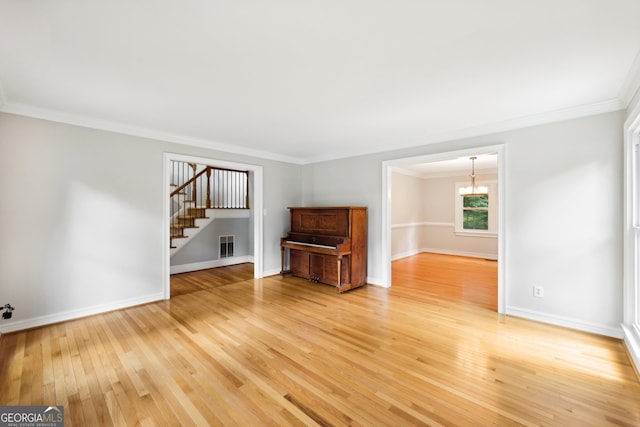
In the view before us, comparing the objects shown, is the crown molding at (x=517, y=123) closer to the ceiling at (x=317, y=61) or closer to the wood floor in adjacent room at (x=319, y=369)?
the ceiling at (x=317, y=61)

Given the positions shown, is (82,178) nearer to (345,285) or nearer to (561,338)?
(345,285)

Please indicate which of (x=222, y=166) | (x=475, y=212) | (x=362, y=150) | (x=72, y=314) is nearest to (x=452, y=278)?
(x=362, y=150)

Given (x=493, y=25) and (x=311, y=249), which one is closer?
(x=493, y=25)

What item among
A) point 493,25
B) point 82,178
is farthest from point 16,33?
point 493,25

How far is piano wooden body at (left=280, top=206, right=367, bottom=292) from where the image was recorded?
4.49 meters

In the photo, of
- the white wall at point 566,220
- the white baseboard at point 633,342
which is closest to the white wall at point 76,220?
the white wall at point 566,220

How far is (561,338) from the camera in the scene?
2.80 m

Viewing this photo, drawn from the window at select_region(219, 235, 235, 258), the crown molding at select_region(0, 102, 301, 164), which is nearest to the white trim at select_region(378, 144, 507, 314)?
the crown molding at select_region(0, 102, 301, 164)

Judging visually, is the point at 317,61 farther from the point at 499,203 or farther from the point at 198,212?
the point at 198,212

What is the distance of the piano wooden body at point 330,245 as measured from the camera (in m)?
4.49

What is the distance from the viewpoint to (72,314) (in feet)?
10.8

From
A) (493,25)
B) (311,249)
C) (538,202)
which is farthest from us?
(311,249)

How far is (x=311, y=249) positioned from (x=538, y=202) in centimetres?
323

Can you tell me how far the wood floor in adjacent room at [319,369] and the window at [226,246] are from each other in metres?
2.73
